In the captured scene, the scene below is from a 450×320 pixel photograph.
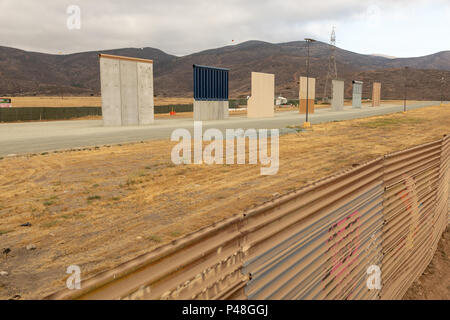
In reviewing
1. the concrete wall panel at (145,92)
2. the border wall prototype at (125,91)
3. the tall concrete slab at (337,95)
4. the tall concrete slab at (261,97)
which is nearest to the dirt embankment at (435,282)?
the border wall prototype at (125,91)

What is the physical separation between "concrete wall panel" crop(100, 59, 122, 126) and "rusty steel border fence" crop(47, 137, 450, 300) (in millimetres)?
25887

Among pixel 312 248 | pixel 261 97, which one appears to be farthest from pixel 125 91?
pixel 312 248

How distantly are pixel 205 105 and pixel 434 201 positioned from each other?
31.1 metres

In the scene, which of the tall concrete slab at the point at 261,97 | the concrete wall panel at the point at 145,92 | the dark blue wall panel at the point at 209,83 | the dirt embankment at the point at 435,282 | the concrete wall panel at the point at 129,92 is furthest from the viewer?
the tall concrete slab at the point at 261,97

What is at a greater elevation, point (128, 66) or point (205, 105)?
point (128, 66)

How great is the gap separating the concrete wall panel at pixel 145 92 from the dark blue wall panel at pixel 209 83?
5.57 metres

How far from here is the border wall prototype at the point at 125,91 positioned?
92.9 ft

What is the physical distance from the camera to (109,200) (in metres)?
8.44

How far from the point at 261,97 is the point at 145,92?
55.5 feet

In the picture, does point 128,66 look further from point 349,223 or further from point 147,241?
point 349,223

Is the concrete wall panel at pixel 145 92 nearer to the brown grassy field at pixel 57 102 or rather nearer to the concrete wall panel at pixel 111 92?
the concrete wall panel at pixel 111 92

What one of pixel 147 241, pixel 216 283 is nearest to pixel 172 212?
pixel 147 241

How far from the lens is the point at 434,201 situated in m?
7.55

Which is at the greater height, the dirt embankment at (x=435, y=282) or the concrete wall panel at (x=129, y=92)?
the concrete wall panel at (x=129, y=92)
